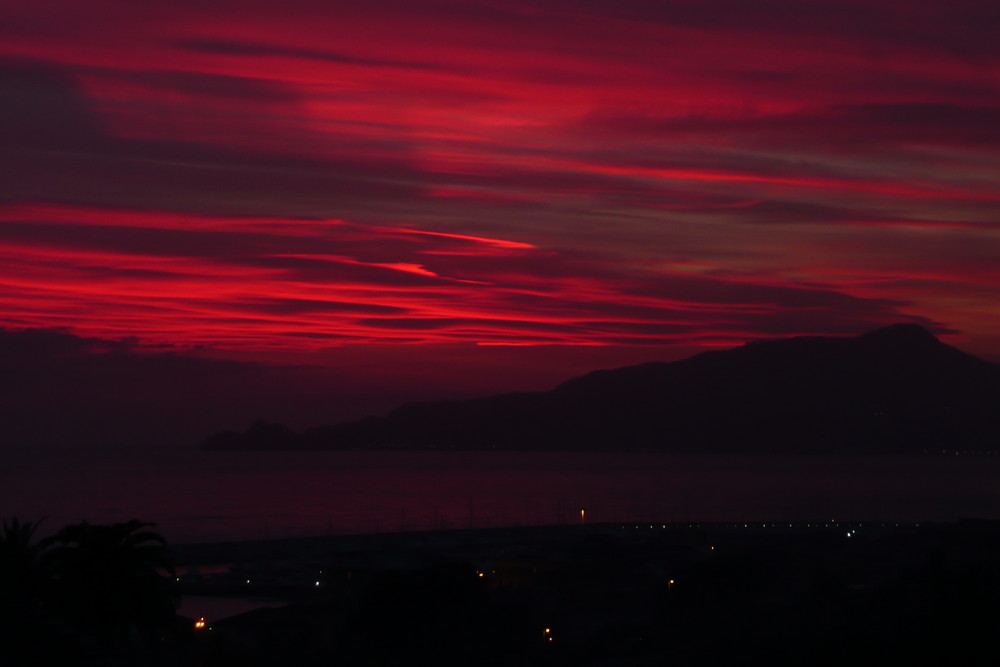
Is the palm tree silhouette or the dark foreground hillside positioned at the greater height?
the palm tree silhouette

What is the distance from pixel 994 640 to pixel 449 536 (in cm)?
8920

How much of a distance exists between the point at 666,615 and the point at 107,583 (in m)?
31.3

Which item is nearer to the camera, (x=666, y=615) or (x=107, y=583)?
(x=107, y=583)

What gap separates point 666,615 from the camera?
52875 mm

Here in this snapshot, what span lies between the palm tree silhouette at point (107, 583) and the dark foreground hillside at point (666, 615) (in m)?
15.5

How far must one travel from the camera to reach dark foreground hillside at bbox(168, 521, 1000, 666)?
32.3 m

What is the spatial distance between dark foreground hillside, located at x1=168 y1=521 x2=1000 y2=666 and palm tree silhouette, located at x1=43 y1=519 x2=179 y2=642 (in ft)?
50.8

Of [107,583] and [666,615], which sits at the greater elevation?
[107,583]

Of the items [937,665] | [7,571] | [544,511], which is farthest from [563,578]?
[544,511]

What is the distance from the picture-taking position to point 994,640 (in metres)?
28.9

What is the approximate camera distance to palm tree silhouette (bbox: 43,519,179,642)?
26531mm

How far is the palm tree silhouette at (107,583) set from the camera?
26531 millimetres

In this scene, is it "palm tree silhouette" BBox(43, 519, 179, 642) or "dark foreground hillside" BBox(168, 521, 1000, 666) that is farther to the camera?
"dark foreground hillside" BBox(168, 521, 1000, 666)

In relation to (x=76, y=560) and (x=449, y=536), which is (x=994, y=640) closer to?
(x=76, y=560)
